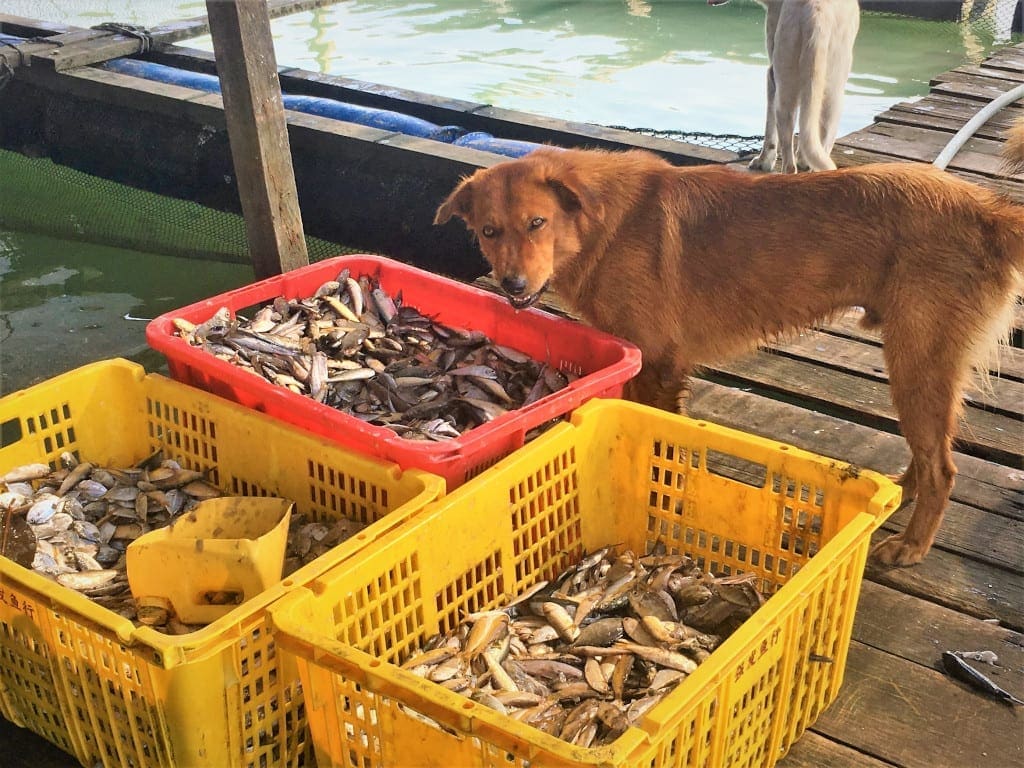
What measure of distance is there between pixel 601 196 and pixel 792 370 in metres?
1.31

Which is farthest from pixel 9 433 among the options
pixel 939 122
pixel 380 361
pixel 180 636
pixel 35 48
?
Answer: pixel 939 122

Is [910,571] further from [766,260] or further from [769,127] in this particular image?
[769,127]

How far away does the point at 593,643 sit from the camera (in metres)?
2.51

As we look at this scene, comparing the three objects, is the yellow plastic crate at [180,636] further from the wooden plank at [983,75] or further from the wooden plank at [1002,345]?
the wooden plank at [983,75]

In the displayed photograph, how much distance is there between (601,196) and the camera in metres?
3.27

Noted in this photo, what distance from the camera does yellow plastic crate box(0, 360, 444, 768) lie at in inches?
78.5

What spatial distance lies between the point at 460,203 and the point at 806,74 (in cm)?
219

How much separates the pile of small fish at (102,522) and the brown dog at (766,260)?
1.09 meters

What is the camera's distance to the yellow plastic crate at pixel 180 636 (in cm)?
200

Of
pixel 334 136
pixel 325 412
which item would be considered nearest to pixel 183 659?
pixel 325 412

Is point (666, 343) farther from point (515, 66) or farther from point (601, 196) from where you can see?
point (515, 66)

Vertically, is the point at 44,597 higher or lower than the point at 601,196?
lower

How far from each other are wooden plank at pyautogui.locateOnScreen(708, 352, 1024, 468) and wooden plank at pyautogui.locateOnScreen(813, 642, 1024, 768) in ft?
4.07

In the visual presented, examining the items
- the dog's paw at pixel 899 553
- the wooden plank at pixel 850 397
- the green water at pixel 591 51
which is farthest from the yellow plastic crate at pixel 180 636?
the green water at pixel 591 51
